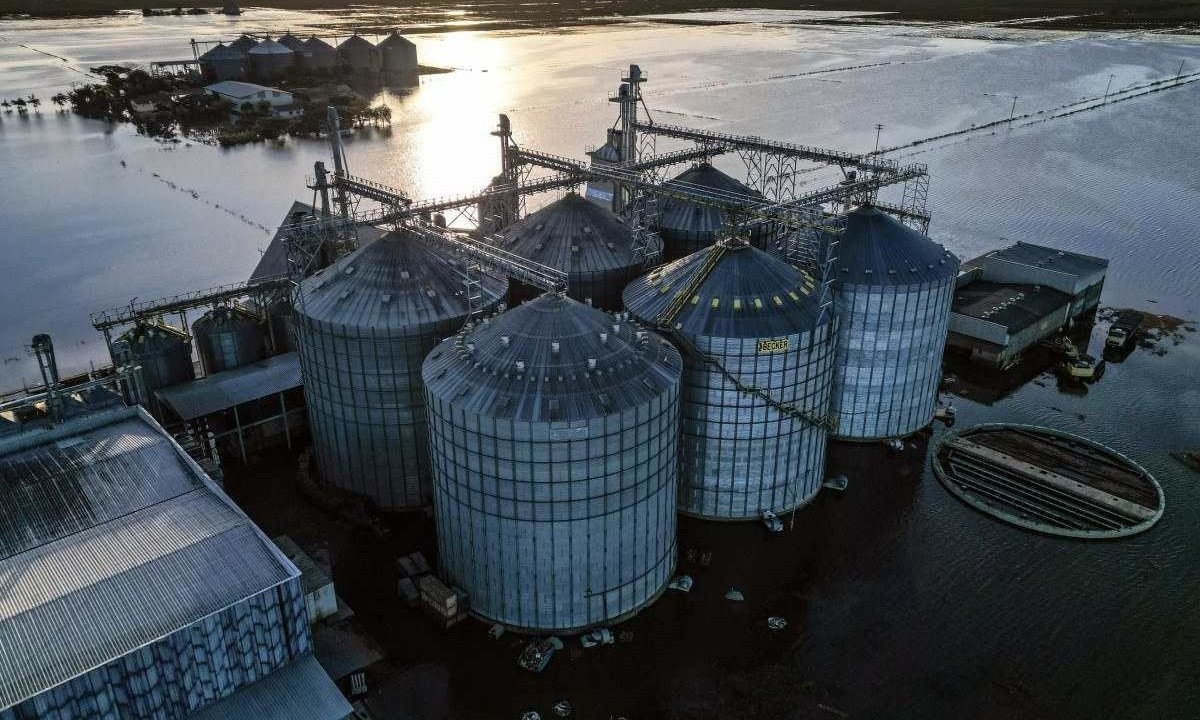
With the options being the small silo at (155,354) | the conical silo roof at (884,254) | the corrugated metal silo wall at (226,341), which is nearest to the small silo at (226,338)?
the corrugated metal silo wall at (226,341)

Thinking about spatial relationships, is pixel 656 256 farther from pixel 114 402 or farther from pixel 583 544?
pixel 114 402

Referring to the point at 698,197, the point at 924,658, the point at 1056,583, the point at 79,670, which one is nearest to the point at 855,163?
the point at 698,197

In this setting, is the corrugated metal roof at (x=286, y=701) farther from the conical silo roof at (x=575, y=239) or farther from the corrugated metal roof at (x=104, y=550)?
the conical silo roof at (x=575, y=239)

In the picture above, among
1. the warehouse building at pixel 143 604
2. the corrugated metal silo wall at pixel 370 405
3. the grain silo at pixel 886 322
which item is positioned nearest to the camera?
the warehouse building at pixel 143 604

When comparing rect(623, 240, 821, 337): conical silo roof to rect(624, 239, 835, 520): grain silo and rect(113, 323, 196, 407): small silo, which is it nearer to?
rect(624, 239, 835, 520): grain silo

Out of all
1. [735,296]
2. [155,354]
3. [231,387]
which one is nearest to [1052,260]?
[735,296]

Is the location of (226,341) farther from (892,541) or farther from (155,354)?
(892,541)
